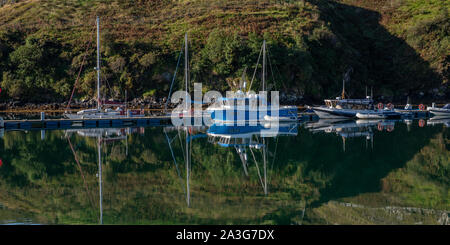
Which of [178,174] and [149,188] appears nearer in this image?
[149,188]

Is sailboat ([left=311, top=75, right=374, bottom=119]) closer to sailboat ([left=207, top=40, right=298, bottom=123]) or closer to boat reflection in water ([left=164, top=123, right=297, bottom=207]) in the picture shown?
sailboat ([left=207, top=40, right=298, bottom=123])

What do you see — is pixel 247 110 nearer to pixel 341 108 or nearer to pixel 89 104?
pixel 341 108

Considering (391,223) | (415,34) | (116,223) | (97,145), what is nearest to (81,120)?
(97,145)

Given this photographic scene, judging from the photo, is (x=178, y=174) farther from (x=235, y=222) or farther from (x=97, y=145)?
(x=97, y=145)

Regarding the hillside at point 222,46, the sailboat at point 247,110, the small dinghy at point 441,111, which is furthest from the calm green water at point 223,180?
the hillside at point 222,46

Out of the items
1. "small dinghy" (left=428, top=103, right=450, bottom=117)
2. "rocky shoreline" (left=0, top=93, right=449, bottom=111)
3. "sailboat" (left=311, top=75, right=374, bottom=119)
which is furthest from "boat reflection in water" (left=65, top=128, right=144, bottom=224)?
"small dinghy" (left=428, top=103, right=450, bottom=117)

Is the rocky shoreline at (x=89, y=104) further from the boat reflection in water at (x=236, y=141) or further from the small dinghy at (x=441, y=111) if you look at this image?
the small dinghy at (x=441, y=111)

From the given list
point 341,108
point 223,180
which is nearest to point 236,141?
point 223,180
